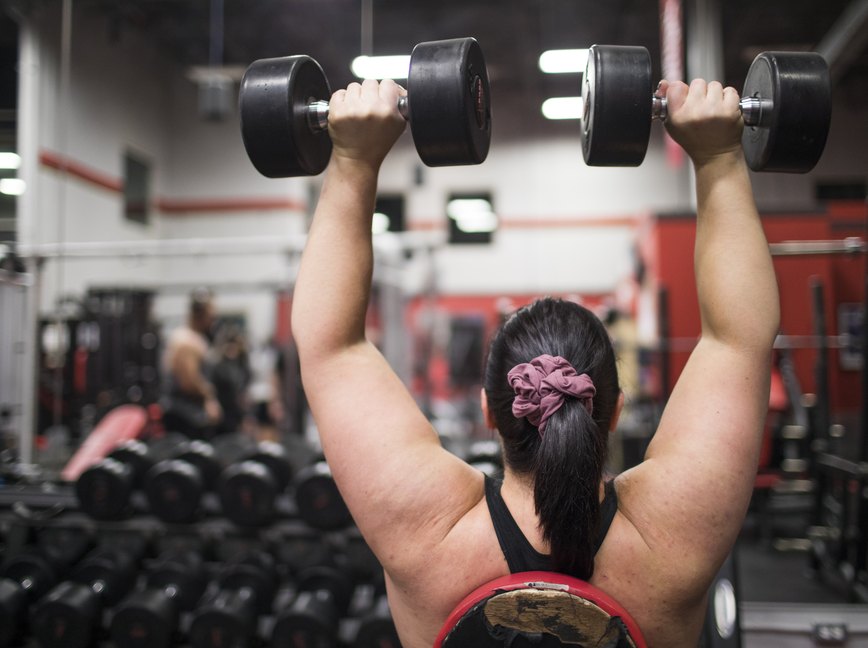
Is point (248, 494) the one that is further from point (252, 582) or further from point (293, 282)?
point (293, 282)

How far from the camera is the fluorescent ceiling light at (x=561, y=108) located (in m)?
9.35

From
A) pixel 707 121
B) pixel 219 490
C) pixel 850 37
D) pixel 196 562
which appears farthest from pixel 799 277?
pixel 707 121

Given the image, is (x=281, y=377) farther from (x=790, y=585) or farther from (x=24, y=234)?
(x=790, y=585)

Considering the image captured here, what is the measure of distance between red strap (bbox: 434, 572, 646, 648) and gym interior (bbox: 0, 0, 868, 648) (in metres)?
0.28

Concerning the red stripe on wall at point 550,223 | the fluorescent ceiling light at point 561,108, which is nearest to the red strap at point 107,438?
the red stripe on wall at point 550,223

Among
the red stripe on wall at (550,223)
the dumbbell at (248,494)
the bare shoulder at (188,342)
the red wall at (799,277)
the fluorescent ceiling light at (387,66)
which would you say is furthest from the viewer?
the red stripe on wall at (550,223)

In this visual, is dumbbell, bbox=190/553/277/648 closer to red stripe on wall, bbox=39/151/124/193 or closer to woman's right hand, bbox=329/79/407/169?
woman's right hand, bbox=329/79/407/169

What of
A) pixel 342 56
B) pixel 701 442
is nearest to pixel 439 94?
pixel 701 442

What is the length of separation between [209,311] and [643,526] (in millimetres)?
4168

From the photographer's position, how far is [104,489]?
7.83 feet

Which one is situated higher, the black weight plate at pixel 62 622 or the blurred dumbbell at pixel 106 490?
the blurred dumbbell at pixel 106 490

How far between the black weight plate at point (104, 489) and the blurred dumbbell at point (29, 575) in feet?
0.71

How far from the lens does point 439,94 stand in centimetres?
91

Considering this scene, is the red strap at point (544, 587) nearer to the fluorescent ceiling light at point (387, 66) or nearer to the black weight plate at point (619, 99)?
the black weight plate at point (619, 99)
